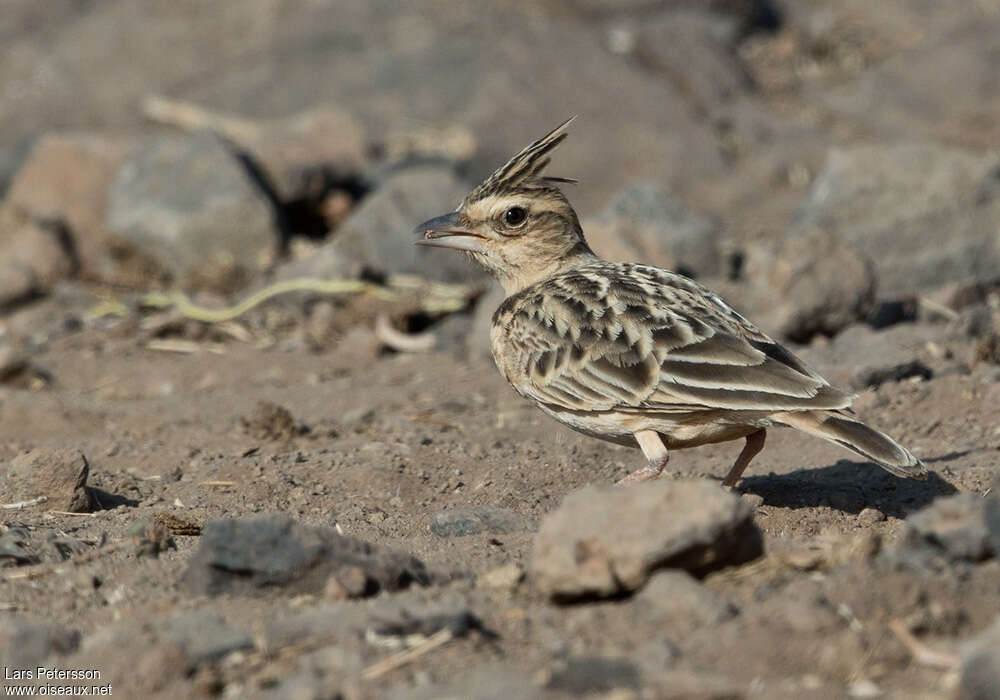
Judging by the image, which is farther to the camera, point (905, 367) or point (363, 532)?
point (905, 367)

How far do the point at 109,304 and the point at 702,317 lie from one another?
656 cm

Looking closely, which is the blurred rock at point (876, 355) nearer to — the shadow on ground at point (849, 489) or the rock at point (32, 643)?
the shadow on ground at point (849, 489)

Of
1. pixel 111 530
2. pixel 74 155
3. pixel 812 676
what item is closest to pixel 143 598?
pixel 111 530

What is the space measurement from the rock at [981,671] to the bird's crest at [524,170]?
3.68 meters

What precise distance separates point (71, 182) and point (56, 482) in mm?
7164

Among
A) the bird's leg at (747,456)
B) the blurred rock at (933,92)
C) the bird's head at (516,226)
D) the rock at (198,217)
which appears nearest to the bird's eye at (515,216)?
the bird's head at (516,226)

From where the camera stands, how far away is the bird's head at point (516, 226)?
6.61 meters

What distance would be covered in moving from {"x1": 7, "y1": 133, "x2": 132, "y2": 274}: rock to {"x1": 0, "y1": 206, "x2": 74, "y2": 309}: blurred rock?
27cm

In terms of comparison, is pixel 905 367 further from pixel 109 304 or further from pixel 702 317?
pixel 109 304

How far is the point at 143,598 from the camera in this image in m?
4.49

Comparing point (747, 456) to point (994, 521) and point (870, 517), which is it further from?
point (994, 521)

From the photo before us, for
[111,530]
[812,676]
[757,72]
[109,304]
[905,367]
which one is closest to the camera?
[812,676]

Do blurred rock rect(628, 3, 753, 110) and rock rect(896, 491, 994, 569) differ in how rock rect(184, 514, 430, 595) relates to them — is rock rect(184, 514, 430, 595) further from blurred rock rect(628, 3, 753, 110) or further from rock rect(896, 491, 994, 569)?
blurred rock rect(628, 3, 753, 110)

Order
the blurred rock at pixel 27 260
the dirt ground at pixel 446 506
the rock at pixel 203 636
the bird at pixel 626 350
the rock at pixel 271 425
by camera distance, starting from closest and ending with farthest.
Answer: the dirt ground at pixel 446 506, the rock at pixel 203 636, the bird at pixel 626 350, the rock at pixel 271 425, the blurred rock at pixel 27 260
